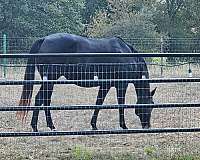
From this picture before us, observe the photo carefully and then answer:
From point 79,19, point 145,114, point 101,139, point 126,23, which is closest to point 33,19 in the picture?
point 79,19

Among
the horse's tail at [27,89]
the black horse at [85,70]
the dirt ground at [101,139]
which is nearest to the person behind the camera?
the dirt ground at [101,139]

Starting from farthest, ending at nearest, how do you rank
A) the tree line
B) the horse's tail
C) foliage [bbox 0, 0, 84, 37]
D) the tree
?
foliage [bbox 0, 0, 84, 37] → the tree line → the tree → the horse's tail

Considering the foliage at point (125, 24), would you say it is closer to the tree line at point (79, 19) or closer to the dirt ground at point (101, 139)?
the tree line at point (79, 19)

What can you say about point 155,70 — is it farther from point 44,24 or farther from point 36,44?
point 44,24

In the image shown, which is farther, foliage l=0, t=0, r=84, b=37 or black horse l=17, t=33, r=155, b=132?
foliage l=0, t=0, r=84, b=37

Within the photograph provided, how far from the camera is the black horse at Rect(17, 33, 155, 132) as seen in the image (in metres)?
7.06

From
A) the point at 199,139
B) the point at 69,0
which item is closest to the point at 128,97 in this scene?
the point at 199,139

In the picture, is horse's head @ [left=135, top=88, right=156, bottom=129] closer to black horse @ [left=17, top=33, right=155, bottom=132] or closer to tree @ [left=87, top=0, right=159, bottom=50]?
black horse @ [left=17, top=33, right=155, bottom=132]

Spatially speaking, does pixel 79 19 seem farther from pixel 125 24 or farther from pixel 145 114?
pixel 145 114

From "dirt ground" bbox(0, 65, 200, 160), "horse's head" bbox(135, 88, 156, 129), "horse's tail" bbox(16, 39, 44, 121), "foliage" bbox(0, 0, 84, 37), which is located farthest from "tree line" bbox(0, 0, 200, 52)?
"horse's tail" bbox(16, 39, 44, 121)

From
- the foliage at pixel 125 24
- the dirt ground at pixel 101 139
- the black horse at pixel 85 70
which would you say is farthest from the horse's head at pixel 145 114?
the foliage at pixel 125 24

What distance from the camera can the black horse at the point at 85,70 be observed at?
7057 millimetres

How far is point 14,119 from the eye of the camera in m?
8.70

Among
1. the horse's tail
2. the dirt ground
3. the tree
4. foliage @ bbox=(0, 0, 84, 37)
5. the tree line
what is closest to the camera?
the dirt ground
